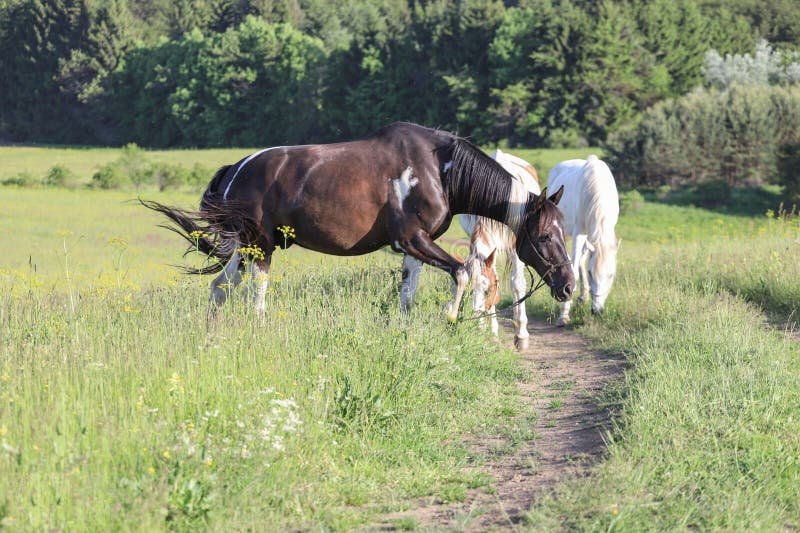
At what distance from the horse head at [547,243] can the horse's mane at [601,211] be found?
2.50 metres

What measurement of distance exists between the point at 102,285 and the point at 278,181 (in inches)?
76.2

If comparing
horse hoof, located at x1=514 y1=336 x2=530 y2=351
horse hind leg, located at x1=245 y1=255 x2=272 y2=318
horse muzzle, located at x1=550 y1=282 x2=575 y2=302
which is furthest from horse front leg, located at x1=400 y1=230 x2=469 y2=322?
horse hoof, located at x1=514 y1=336 x2=530 y2=351

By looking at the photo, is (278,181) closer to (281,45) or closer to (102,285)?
(102,285)

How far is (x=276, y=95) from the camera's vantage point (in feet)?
252

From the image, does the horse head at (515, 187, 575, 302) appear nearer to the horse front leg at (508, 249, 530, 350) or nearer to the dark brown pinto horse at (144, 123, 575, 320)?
the dark brown pinto horse at (144, 123, 575, 320)

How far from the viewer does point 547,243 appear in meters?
8.43

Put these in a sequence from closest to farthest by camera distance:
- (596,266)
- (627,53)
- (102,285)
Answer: (102,285) < (596,266) < (627,53)

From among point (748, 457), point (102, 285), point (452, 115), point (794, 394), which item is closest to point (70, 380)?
point (102, 285)

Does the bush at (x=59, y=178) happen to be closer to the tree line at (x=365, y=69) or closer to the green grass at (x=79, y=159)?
the green grass at (x=79, y=159)

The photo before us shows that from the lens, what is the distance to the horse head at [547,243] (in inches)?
330

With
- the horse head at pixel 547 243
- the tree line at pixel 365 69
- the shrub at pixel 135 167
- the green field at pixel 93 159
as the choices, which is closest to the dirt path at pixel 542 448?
the horse head at pixel 547 243

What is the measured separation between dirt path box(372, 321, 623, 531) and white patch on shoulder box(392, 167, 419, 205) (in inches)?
79.2

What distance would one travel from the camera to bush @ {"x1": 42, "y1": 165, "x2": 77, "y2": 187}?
42938 millimetres

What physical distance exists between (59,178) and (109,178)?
245 centimetres
